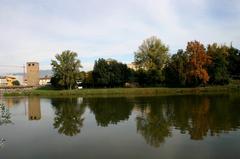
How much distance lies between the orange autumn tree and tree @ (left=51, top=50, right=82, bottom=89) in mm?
29502

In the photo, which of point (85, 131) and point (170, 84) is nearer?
point (85, 131)

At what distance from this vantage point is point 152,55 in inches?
3361

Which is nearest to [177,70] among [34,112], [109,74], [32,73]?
[109,74]

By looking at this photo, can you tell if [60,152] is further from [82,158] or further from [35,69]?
[35,69]

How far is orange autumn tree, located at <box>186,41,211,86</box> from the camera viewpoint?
2803 inches

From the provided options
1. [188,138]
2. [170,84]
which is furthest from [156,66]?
[188,138]

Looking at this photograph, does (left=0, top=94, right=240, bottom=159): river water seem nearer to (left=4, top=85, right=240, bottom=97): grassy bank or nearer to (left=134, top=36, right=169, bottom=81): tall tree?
(left=4, top=85, right=240, bottom=97): grassy bank

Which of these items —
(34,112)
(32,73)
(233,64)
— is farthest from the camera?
(32,73)

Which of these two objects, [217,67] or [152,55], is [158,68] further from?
[217,67]

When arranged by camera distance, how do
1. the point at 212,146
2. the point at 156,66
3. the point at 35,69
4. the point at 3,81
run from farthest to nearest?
the point at 3,81 → the point at 35,69 → the point at 156,66 → the point at 212,146

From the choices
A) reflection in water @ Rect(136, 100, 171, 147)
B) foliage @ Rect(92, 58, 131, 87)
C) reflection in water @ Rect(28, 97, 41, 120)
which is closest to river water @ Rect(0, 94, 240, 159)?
reflection in water @ Rect(136, 100, 171, 147)

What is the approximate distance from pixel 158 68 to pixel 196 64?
47.7 feet

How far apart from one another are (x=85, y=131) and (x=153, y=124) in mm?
5727

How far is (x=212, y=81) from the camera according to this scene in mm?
76250
